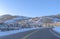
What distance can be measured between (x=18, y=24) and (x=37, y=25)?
18.8 m

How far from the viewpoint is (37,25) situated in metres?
67.1

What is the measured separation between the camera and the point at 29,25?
60.5 m

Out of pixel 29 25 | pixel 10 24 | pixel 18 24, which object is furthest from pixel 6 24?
pixel 29 25

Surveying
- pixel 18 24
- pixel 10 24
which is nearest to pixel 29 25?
pixel 18 24

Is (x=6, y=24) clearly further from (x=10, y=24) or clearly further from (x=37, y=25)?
(x=37, y=25)

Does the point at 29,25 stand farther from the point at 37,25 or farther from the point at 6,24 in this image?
the point at 6,24

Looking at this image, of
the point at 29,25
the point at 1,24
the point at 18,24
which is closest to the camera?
the point at 1,24

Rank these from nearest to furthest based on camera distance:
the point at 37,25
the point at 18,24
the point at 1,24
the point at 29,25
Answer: the point at 1,24 → the point at 18,24 → the point at 29,25 → the point at 37,25

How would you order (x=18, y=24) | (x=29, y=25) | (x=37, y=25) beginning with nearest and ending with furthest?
(x=18, y=24) → (x=29, y=25) → (x=37, y=25)

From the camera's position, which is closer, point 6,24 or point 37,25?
point 6,24

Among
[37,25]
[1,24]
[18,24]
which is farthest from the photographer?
[37,25]

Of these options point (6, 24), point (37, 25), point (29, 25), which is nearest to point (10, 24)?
point (6, 24)

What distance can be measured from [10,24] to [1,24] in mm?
2157

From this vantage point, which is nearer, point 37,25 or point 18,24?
point 18,24
